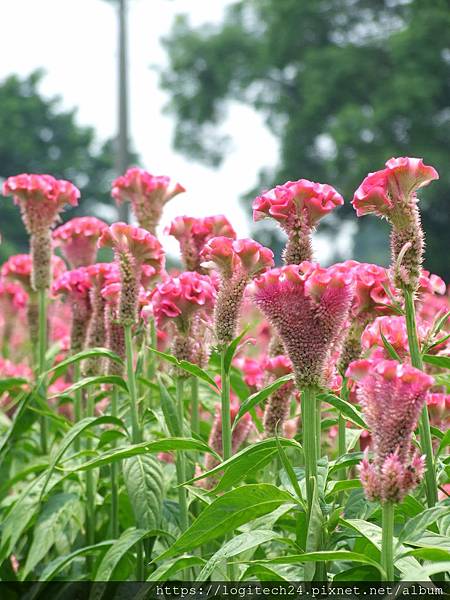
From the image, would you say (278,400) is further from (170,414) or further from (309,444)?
(309,444)

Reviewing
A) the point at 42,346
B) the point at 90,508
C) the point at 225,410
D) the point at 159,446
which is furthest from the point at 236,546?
the point at 42,346

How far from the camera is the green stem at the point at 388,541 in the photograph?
1439 mm

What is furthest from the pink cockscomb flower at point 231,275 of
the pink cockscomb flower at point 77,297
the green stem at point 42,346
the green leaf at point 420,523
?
the green stem at point 42,346

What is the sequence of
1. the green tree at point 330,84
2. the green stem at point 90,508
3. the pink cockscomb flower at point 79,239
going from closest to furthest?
1. the green stem at point 90,508
2. the pink cockscomb flower at point 79,239
3. the green tree at point 330,84

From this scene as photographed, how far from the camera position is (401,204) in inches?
72.6

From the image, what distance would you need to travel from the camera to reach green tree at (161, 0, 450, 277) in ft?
91.0

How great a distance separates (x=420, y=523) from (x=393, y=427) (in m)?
0.20

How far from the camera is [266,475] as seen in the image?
2.43m

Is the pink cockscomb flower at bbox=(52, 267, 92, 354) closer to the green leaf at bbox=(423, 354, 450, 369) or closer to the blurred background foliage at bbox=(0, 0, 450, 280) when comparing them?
the green leaf at bbox=(423, 354, 450, 369)

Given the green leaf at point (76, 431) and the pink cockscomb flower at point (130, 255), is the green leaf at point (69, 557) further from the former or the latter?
the pink cockscomb flower at point (130, 255)

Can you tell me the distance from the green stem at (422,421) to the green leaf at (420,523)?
28 centimetres

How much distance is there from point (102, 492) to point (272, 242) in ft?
97.3

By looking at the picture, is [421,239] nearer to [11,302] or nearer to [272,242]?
[11,302]

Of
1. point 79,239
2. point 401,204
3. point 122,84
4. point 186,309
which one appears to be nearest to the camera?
point 401,204
